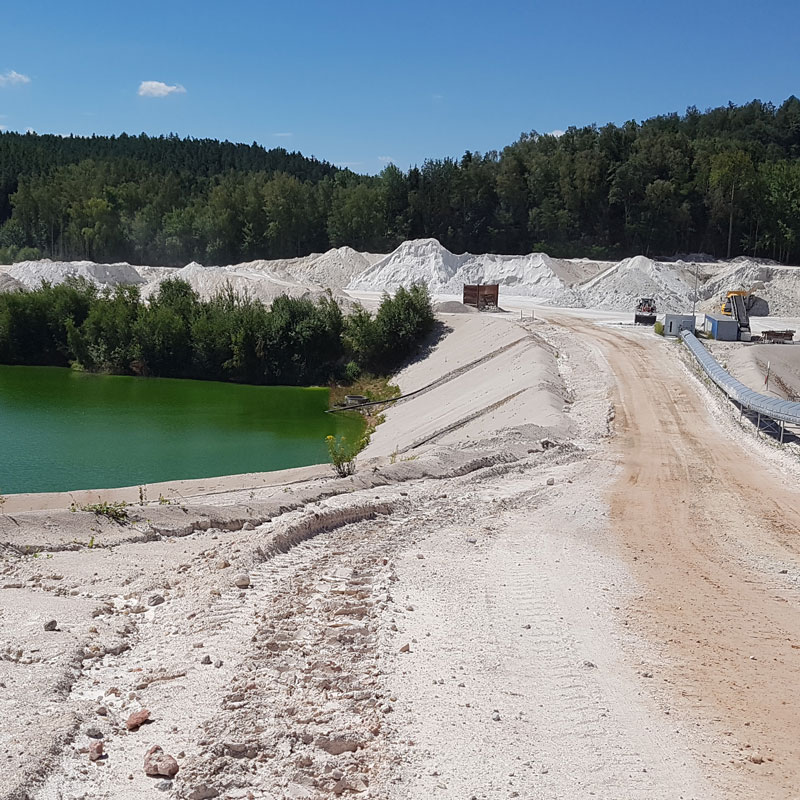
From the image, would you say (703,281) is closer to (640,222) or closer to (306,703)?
(640,222)

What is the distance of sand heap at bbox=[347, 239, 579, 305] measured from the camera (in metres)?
62.5

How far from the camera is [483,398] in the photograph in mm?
31578

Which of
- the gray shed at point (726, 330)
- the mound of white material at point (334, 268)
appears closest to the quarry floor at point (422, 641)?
the gray shed at point (726, 330)

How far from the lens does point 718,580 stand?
480 inches

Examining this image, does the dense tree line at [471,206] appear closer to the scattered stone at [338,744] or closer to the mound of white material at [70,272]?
the mound of white material at [70,272]

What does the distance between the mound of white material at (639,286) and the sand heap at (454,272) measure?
150 inches

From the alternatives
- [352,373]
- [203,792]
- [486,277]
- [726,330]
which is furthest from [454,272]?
[203,792]

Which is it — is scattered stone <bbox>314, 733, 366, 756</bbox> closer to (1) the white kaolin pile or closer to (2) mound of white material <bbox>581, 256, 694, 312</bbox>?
(1) the white kaolin pile

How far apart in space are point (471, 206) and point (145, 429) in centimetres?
5737

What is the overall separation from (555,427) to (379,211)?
65.0 metres

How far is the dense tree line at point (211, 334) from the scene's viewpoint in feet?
147

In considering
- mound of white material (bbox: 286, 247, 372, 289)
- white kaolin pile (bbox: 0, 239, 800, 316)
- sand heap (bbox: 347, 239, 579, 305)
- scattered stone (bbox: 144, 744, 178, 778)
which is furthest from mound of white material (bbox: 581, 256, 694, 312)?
scattered stone (bbox: 144, 744, 178, 778)

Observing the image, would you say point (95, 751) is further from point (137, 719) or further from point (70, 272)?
point (70, 272)

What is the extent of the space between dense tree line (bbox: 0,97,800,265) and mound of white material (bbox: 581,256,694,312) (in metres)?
16.9
